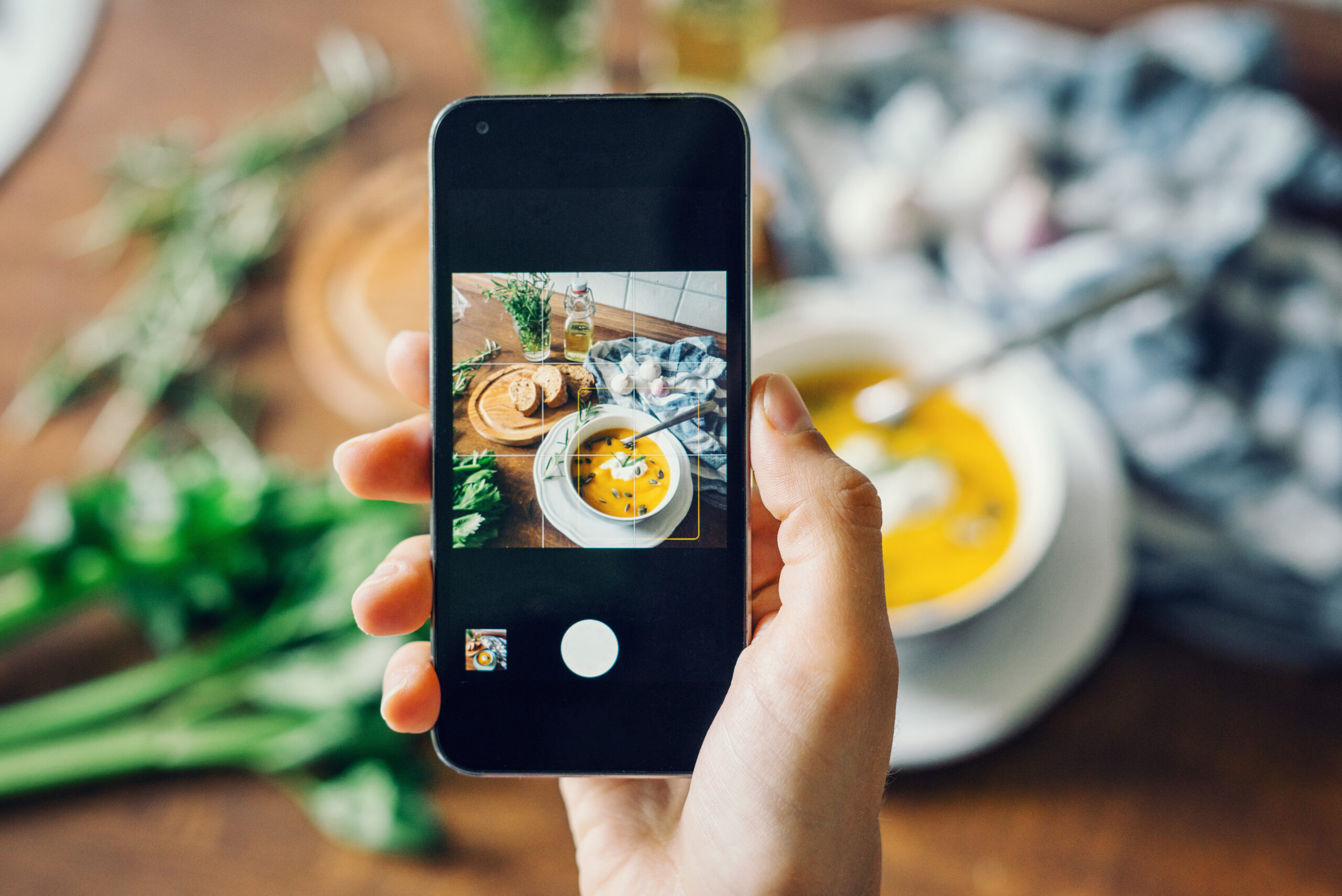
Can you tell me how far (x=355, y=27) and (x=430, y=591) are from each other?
26.7 inches

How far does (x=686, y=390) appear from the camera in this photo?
43 centimetres

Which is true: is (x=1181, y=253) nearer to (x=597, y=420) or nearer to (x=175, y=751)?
(x=597, y=420)

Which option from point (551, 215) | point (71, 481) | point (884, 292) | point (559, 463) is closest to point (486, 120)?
point (551, 215)

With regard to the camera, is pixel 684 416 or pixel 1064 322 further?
pixel 1064 322

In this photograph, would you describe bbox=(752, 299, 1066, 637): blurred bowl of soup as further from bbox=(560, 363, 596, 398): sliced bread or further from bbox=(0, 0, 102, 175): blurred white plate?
bbox=(0, 0, 102, 175): blurred white plate

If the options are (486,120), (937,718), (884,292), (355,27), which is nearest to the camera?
(486,120)

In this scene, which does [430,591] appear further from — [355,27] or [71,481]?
[355,27]

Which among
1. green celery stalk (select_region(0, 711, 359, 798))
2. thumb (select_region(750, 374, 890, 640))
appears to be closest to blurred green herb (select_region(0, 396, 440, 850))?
green celery stalk (select_region(0, 711, 359, 798))

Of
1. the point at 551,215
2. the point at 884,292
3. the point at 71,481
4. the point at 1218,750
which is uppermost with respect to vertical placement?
the point at 551,215

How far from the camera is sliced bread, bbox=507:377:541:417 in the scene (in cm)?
Result: 44

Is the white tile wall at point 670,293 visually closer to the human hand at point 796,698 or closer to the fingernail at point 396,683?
the human hand at point 796,698

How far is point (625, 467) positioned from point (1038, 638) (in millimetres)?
359

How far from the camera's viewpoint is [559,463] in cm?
43

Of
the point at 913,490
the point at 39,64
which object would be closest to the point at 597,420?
the point at 913,490
